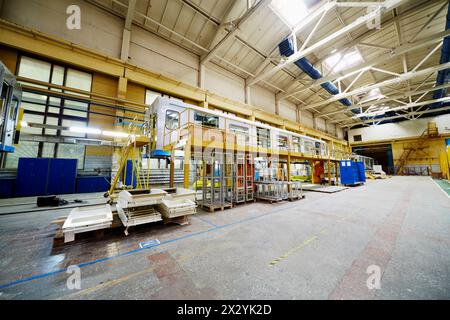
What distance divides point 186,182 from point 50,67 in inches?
380

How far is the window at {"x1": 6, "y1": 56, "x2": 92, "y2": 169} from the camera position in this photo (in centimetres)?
727

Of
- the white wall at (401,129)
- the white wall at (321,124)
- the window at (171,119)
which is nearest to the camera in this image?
the window at (171,119)

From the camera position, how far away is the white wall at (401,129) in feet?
71.9

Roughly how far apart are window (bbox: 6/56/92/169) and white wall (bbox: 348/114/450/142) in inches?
1476

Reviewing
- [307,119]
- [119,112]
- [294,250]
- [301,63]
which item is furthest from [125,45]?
[307,119]

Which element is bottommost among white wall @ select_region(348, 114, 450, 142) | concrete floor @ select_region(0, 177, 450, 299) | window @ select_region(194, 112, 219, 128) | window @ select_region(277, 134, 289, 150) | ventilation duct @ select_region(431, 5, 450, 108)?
concrete floor @ select_region(0, 177, 450, 299)

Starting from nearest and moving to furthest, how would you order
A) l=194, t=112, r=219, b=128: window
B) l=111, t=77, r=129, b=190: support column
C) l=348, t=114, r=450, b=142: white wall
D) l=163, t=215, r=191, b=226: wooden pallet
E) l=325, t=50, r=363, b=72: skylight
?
1. l=163, t=215, r=191, b=226: wooden pallet
2. l=111, t=77, r=129, b=190: support column
3. l=194, t=112, r=219, b=128: window
4. l=325, t=50, r=363, b=72: skylight
5. l=348, t=114, r=450, b=142: white wall

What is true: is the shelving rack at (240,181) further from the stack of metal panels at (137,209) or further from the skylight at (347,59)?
the skylight at (347,59)

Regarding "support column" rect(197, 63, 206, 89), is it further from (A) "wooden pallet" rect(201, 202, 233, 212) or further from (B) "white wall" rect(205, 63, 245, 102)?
(A) "wooden pallet" rect(201, 202, 233, 212)

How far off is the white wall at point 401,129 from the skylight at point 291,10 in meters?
27.5

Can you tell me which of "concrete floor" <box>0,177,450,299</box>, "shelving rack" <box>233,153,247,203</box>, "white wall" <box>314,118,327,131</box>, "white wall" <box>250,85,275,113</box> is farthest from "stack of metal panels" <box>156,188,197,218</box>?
"white wall" <box>314,118,327,131</box>

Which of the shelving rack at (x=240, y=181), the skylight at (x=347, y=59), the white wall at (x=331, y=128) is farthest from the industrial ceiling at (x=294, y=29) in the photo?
the white wall at (x=331, y=128)
